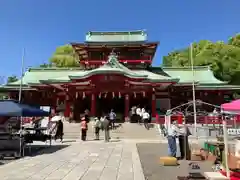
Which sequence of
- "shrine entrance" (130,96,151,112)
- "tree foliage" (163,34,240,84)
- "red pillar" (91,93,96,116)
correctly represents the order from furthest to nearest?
"tree foliage" (163,34,240,84) → "shrine entrance" (130,96,151,112) → "red pillar" (91,93,96,116)

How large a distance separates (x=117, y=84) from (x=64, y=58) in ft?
112

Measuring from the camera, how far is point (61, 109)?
1286 inches

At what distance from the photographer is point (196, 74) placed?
35.3 meters

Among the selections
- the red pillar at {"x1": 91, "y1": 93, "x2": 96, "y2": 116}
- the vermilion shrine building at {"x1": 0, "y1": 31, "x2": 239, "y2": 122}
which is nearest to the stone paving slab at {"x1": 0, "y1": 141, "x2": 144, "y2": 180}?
the red pillar at {"x1": 91, "y1": 93, "x2": 96, "y2": 116}

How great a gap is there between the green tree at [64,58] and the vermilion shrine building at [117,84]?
59.0ft

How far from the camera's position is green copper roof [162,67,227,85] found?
108 feet

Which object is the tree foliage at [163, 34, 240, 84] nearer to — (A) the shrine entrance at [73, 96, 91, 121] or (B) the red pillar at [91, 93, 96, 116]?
(A) the shrine entrance at [73, 96, 91, 121]

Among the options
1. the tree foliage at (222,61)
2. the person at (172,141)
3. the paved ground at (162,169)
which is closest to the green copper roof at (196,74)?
the tree foliage at (222,61)

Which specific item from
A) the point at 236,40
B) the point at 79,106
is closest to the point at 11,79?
the point at 79,106

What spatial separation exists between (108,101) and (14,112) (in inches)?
825

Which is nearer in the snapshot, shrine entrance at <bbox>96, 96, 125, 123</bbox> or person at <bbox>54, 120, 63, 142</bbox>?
person at <bbox>54, 120, 63, 142</bbox>

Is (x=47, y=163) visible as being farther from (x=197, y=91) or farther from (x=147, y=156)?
(x=197, y=91)

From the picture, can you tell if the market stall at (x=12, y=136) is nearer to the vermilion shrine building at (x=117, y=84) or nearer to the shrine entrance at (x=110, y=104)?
the vermilion shrine building at (x=117, y=84)

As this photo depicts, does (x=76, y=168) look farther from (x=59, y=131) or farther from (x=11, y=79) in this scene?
(x=11, y=79)
